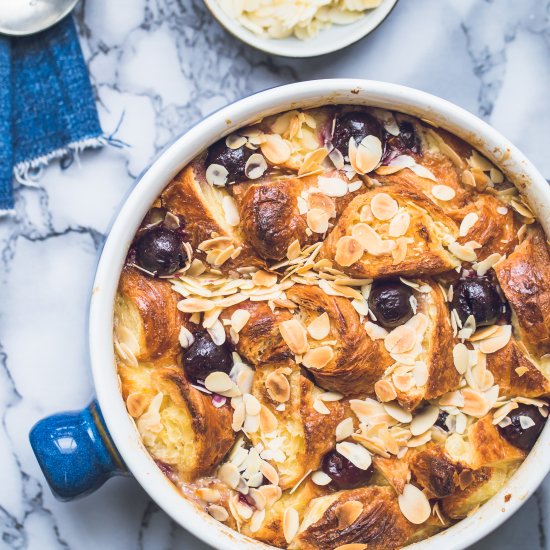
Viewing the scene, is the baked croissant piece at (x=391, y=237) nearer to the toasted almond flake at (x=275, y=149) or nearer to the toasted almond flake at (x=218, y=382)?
→ the toasted almond flake at (x=275, y=149)

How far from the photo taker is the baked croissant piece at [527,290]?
1680mm

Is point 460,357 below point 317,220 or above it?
below

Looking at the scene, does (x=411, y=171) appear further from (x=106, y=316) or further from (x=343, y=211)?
(x=106, y=316)

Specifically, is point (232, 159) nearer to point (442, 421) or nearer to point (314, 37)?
point (314, 37)

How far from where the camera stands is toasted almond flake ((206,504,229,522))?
172 cm

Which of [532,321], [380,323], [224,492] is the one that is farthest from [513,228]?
[224,492]

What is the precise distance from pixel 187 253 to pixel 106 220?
39cm

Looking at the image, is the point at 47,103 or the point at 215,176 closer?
the point at 215,176

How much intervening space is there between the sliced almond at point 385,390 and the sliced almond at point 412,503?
18 cm

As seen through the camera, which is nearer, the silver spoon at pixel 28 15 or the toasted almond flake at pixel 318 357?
the toasted almond flake at pixel 318 357

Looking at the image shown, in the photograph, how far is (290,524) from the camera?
1.70 metres

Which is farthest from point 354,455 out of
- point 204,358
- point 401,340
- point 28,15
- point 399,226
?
point 28,15

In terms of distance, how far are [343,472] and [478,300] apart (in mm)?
427

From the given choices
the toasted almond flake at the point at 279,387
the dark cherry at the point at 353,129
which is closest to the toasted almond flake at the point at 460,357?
the toasted almond flake at the point at 279,387
